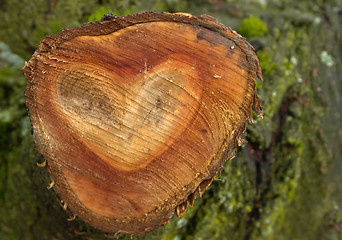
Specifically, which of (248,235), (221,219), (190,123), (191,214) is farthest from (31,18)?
(248,235)

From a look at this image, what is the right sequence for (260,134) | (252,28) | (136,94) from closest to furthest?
(136,94), (260,134), (252,28)

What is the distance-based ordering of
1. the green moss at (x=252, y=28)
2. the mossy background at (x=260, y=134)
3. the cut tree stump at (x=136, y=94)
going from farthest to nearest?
the green moss at (x=252, y=28) < the mossy background at (x=260, y=134) < the cut tree stump at (x=136, y=94)

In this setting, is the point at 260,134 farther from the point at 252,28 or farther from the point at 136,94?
the point at 136,94

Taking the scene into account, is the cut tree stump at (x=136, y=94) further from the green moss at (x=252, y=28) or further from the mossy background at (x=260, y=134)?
the green moss at (x=252, y=28)

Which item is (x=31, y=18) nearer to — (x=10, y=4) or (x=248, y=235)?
(x=10, y=4)

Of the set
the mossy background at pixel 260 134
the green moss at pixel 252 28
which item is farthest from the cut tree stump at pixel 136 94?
the green moss at pixel 252 28

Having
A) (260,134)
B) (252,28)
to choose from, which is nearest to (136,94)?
(260,134)
